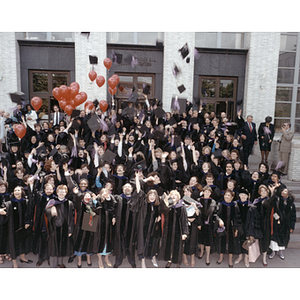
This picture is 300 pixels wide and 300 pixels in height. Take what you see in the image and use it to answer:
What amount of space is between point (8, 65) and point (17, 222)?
7.38 m

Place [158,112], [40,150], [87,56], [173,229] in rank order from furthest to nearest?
1. [87,56]
2. [158,112]
3. [40,150]
4. [173,229]

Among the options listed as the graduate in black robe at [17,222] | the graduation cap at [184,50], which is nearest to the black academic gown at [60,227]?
the graduate in black robe at [17,222]

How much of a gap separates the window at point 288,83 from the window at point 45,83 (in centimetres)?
846

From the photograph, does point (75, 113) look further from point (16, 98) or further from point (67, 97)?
point (16, 98)

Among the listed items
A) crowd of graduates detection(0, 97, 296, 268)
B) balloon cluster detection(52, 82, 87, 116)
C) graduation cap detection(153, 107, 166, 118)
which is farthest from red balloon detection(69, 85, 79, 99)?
crowd of graduates detection(0, 97, 296, 268)

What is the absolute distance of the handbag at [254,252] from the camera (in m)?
4.32

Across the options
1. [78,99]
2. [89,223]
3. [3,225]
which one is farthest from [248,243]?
[78,99]

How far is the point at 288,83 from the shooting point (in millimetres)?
10320

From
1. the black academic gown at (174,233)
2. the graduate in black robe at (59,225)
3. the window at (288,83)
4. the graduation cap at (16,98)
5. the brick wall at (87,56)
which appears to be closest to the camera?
the graduate in black robe at (59,225)

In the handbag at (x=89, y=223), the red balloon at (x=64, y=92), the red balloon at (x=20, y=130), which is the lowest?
the handbag at (x=89, y=223)

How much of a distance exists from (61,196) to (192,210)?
2146 mm

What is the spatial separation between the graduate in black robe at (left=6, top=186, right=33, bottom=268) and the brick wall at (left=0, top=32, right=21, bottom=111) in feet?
21.5

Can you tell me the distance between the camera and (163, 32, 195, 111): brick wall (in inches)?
384

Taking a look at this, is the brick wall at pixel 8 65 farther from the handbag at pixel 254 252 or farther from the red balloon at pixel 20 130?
the handbag at pixel 254 252
